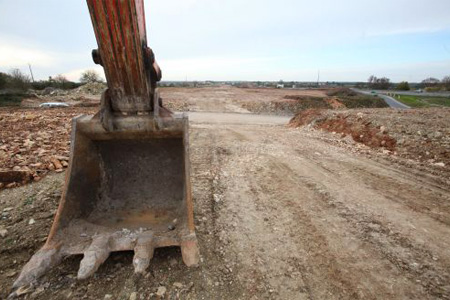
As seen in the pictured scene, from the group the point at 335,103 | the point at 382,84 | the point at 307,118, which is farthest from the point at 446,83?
the point at 307,118

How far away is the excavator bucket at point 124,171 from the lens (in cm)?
199

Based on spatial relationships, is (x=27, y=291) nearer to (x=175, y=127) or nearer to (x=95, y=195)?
(x=95, y=195)

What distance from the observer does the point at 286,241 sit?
2557 millimetres

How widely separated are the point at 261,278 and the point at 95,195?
1875 mm

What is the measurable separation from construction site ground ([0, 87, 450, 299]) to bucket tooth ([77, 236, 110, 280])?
0.48 ft

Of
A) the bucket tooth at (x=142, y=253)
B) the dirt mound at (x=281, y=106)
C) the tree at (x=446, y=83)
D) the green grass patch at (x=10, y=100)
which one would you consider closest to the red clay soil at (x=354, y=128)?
the bucket tooth at (x=142, y=253)

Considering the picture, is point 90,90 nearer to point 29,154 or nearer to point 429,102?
point 29,154

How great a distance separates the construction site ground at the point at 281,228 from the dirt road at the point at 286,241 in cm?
1

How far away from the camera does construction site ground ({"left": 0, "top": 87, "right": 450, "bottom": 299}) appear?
195 cm

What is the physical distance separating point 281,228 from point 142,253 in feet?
5.11

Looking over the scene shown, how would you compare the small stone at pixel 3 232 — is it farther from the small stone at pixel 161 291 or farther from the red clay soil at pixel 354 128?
the red clay soil at pixel 354 128

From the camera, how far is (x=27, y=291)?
176 cm

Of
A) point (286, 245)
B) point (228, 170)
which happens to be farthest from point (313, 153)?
point (286, 245)

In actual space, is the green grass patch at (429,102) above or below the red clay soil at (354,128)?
below
